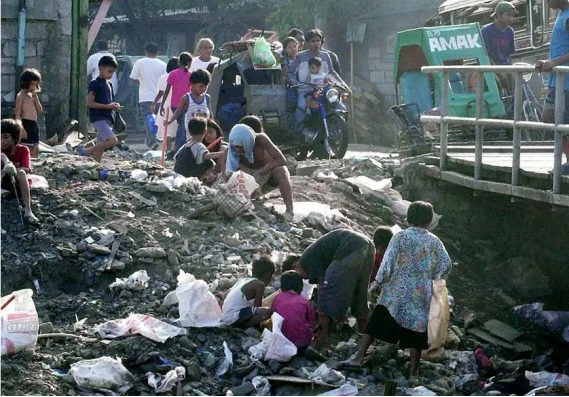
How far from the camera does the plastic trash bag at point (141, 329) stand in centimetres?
793

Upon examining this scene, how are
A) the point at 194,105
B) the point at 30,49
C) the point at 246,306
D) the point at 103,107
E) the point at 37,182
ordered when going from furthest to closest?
the point at 30,49 → the point at 194,105 → the point at 103,107 → the point at 37,182 → the point at 246,306

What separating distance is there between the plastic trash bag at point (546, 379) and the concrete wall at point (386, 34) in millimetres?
16117

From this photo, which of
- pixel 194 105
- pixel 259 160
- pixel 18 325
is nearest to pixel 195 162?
pixel 259 160

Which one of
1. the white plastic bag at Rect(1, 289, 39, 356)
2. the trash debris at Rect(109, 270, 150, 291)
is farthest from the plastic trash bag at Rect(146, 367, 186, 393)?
the trash debris at Rect(109, 270, 150, 291)

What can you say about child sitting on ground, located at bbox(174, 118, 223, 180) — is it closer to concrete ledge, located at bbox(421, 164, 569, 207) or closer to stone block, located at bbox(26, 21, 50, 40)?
concrete ledge, located at bbox(421, 164, 569, 207)

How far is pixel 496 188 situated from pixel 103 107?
4.38m

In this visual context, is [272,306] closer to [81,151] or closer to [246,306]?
[246,306]

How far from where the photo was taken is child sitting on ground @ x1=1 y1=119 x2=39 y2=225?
30.8 ft

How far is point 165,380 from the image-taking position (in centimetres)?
738

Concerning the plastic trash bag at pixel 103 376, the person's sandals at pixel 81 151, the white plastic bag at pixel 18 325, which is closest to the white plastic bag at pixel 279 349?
the plastic trash bag at pixel 103 376

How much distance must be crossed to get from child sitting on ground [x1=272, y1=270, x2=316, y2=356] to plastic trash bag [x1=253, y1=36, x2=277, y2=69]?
6.96 metres

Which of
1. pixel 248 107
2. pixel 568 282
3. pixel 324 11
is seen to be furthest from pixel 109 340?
pixel 324 11

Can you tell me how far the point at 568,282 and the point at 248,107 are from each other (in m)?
5.48

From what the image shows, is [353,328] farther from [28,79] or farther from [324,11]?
[324,11]
